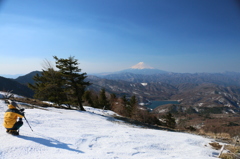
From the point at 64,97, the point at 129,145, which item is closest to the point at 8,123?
the point at 129,145

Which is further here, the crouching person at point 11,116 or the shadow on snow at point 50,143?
the shadow on snow at point 50,143

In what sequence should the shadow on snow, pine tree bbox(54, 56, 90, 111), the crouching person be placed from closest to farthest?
the crouching person
the shadow on snow
pine tree bbox(54, 56, 90, 111)

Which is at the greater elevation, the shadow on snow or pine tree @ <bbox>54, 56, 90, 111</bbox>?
pine tree @ <bbox>54, 56, 90, 111</bbox>

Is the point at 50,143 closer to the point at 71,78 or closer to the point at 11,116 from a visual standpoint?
the point at 11,116

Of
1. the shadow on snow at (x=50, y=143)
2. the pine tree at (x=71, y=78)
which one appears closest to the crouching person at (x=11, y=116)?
the shadow on snow at (x=50, y=143)

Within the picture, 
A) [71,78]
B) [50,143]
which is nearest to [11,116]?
[50,143]

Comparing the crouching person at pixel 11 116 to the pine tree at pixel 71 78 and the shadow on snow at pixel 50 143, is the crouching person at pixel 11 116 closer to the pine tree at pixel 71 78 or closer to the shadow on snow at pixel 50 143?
the shadow on snow at pixel 50 143

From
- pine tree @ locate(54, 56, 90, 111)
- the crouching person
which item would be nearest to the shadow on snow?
the crouching person

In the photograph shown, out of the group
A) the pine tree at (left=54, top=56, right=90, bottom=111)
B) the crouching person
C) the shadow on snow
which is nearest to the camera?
the crouching person

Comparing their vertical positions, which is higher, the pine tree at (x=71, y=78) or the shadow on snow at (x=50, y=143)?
the pine tree at (x=71, y=78)

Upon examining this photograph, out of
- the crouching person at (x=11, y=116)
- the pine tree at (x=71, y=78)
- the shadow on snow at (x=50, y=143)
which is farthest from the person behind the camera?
the pine tree at (x=71, y=78)

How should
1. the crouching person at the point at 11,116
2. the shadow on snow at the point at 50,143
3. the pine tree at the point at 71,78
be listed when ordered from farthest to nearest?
the pine tree at the point at 71,78
the shadow on snow at the point at 50,143
the crouching person at the point at 11,116

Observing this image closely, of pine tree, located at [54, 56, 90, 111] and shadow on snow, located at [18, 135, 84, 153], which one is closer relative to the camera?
shadow on snow, located at [18, 135, 84, 153]

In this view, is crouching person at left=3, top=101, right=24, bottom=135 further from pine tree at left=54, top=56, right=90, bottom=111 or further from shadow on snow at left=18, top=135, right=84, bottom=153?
pine tree at left=54, top=56, right=90, bottom=111
